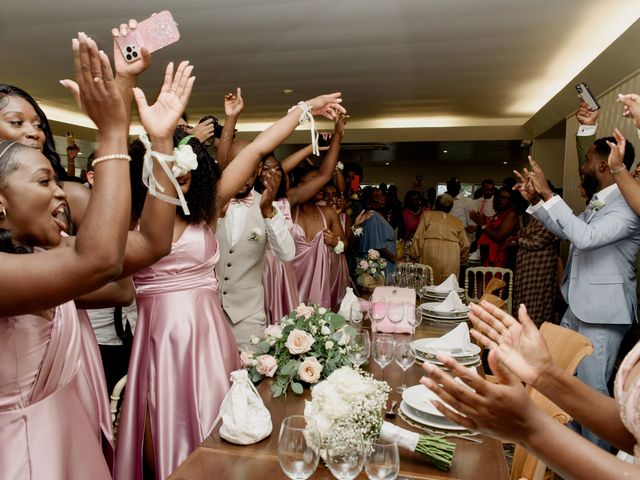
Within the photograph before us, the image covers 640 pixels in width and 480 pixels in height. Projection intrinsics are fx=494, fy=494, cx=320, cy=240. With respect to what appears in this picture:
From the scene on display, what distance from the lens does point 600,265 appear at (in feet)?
9.93

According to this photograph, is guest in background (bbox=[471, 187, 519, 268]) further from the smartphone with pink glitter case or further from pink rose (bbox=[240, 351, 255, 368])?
the smartphone with pink glitter case

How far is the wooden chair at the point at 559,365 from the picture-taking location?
146cm

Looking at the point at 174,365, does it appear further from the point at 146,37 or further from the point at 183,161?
the point at 146,37

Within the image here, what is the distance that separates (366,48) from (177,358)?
13.8 ft

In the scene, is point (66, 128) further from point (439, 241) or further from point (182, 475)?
→ point (182, 475)

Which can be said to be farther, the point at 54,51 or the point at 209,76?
the point at 209,76

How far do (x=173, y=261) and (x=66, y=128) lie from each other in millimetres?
9275

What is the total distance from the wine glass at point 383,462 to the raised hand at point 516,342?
0.31 metres

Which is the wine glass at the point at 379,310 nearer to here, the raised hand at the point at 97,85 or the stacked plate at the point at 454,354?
the stacked plate at the point at 454,354

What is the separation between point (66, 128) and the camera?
9727 millimetres

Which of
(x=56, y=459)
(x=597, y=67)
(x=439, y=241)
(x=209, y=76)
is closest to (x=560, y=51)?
(x=597, y=67)

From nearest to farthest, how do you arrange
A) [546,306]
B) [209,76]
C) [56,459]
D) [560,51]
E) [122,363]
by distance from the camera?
1. [56,459]
2. [122,363]
3. [546,306]
4. [560,51]
5. [209,76]

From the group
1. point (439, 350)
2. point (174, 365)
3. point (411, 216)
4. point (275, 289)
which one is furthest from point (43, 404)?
point (411, 216)

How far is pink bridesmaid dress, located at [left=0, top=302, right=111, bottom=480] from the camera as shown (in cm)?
111
